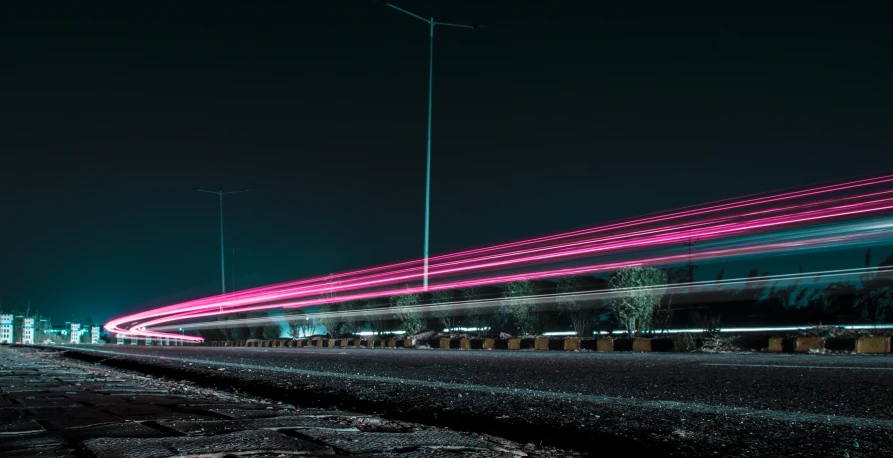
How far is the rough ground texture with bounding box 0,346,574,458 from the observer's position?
10.6 feet

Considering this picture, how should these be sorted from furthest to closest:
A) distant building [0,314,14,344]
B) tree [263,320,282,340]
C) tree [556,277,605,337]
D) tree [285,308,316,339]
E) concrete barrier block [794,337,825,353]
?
distant building [0,314,14,344]
tree [263,320,282,340]
tree [285,308,316,339]
tree [556,277,605,337]
concrete barrier block [794,337,825,353]

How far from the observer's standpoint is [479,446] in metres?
3.34

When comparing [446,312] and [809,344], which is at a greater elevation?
[446,312]

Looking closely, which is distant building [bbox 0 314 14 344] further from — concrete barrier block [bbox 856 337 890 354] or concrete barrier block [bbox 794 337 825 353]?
concrete barrier block [bbox 856 337 890 354]

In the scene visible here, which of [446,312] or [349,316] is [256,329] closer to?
[349,316]

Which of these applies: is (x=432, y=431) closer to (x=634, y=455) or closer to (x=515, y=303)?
(x=634, y=455)

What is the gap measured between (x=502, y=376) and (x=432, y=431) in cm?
350

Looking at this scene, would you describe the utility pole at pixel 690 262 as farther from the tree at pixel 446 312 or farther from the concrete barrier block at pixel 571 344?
the tree at pixel 446 312

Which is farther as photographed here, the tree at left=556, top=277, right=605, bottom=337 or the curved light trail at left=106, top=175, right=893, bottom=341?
the tree at left=556, top=277, right=605, bottom=337

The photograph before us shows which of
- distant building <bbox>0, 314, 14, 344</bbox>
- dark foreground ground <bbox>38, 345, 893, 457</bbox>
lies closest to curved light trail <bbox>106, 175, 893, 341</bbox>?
dark foreground ground <bbox>38, 345, 893, 457</bbox>

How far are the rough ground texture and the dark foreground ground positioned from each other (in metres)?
0.42

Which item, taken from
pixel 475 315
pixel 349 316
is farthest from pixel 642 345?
pixel 349 316

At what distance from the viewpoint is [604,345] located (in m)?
19.3

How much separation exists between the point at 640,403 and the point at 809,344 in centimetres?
1296
